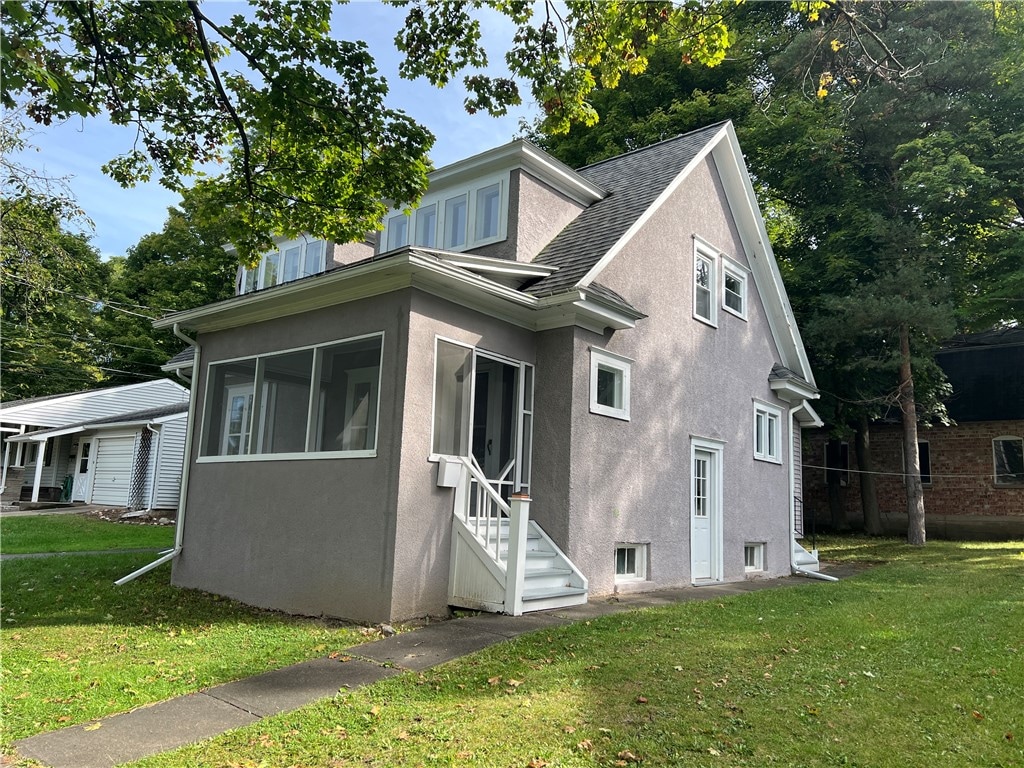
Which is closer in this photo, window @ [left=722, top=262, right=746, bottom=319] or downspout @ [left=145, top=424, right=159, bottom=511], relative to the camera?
window @ [left=722, top=262, right=746, bottom=319]

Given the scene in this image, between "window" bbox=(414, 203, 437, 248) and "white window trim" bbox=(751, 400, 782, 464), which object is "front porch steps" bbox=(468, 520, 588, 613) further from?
"white window trim" bbox=(751, 400, 782, 464)

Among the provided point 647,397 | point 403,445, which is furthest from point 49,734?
point 647,397

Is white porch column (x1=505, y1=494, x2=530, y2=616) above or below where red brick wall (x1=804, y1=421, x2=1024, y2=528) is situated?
below

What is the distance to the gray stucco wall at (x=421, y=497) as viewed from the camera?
7.74 m

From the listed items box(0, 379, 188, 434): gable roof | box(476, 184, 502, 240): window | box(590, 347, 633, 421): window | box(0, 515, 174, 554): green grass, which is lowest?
box(0, 515, 174, 554): green grass

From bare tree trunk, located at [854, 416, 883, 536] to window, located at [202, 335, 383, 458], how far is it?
67.4 ft

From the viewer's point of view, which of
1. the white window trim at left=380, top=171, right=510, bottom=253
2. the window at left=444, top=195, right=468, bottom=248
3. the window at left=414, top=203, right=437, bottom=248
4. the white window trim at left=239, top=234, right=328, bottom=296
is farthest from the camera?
the white window trim at left=239, top=234, right=328, bottom=296

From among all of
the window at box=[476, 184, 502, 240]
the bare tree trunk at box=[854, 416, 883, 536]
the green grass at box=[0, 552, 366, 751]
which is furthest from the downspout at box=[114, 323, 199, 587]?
the bare tree trunk at box=[854, 416, 883, 536]

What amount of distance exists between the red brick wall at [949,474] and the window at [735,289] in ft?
42.0

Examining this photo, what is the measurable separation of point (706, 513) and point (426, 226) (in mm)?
6737

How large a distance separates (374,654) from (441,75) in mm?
5970

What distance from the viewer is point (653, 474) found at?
1063 cm

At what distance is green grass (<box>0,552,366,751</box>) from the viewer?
5.22 meters

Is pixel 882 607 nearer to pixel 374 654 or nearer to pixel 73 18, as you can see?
pixel 374 654
